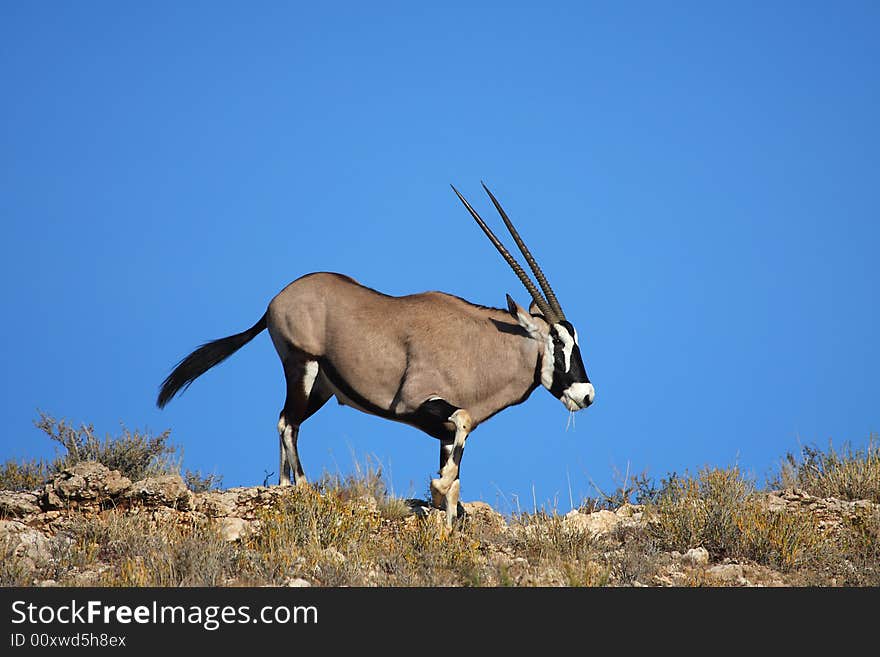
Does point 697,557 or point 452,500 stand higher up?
point 452,500

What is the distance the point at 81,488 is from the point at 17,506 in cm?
64

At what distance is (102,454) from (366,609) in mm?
6611

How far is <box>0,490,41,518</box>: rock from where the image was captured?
32.7ft

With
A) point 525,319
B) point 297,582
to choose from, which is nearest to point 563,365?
point 525,319

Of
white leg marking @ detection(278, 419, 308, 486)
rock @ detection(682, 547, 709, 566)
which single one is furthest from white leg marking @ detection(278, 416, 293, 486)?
rock @ detection(682, 547, 709, 566)

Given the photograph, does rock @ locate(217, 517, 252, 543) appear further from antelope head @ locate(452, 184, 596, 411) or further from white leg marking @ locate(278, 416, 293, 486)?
antelope head @ locate(452, 184, 596, 411)

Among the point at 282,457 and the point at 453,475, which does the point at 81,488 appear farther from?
the point at 453,475

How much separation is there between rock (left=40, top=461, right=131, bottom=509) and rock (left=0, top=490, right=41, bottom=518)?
0.36 feet

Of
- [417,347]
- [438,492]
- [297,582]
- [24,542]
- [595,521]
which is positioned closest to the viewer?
[297,582]

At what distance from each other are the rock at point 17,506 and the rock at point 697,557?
6463 millimetres

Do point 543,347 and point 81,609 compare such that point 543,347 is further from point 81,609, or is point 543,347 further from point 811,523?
point 81,609

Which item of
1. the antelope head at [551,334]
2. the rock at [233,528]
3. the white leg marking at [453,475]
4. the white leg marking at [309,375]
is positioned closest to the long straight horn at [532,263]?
the antelope head at [551,334]

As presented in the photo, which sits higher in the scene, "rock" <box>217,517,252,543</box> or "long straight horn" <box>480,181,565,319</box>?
"long straight horn" <box>480,181,565,319</box>

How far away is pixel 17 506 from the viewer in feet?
32.7
